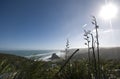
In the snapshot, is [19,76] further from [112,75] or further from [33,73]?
[112,75]

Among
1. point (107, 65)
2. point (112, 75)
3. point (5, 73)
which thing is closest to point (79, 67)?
point (107, 65)

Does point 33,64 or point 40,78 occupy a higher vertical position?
point 33,64

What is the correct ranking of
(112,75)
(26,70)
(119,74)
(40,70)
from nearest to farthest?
(26,70)
(40,70)
(112,75)
(119,74)

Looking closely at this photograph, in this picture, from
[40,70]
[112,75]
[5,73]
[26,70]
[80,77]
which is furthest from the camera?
[112,75]

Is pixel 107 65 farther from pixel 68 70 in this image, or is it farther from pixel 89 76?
pixel 68 70

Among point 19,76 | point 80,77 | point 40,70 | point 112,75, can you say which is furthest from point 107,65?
point 19,76

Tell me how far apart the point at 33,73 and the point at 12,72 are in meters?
0.44

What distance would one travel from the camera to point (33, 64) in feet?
11.9

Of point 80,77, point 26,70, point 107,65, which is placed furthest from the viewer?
point 107,65

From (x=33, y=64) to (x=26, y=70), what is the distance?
25 centimetres

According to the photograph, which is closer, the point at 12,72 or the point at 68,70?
the point at 12,72

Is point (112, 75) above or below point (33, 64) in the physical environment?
below

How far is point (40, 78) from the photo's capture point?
3596mm

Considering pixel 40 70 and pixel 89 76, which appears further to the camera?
pixel 89 76
